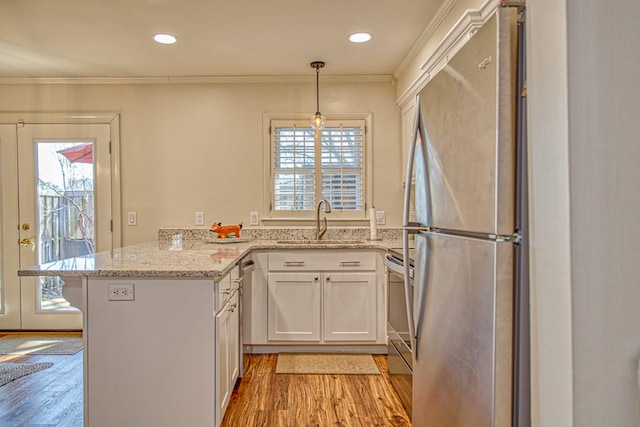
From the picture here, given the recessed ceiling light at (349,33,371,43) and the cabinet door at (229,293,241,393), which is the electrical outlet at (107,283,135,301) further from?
the recessed ceiling light at (349,33,371,43)

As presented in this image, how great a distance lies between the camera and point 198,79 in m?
3.51

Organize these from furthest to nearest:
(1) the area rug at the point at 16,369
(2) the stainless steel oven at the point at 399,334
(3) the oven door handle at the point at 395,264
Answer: (1) the area rug at the point at 16,369 < (3) the oven door handle at the point at 395,264 < (2) the stainless steel oven at the point at 399,334

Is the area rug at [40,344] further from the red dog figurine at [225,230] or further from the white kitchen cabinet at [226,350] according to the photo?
the white kitchen cabinet at [226,350]

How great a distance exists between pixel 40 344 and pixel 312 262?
2345 millimetres

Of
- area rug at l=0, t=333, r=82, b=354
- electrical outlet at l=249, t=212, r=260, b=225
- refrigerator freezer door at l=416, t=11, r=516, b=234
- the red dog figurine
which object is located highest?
refrigerator freezer door at l=416, t=11, r=516, b=234

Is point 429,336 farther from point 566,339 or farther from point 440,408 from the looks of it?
point 566,339

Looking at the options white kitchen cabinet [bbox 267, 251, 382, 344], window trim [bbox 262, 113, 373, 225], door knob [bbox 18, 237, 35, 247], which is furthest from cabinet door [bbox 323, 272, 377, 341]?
door knob [bbox 18, 237, 35, 247]

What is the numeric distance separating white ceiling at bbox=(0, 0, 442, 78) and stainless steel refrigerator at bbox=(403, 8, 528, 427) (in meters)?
1.36

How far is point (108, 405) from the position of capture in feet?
5.57

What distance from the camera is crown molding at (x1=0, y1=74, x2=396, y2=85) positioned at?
11.5ft

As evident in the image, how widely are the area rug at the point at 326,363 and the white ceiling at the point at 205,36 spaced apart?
2337mm

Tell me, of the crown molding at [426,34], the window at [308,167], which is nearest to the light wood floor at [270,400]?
the window at [308,167]

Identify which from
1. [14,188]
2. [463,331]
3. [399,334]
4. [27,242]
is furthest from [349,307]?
[14,188]

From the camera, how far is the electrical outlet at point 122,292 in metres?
1.71
